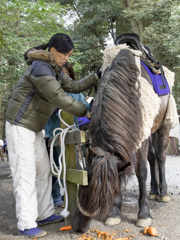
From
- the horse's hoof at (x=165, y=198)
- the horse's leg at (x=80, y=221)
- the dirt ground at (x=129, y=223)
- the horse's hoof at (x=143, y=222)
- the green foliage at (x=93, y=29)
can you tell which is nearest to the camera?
the horse's leg at (x=80, y=221)

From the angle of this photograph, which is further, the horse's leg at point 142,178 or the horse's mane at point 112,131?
the horse's leg at point 142,178

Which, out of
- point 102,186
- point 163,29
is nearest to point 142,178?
point 102,186

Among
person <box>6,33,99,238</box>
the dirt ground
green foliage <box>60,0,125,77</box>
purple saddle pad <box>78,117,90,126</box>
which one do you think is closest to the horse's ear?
the dirt ground

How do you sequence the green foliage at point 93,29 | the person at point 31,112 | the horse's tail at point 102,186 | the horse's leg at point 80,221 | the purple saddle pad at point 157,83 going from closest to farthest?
the horse's tail at point 102,186
the horse's leg at point 80,221
the person at point 31,112
the purple saddle pad at point 157,83
the green foliage at point 93,29

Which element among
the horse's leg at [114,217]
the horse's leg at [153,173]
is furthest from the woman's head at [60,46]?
the horse's leg at [153,173]

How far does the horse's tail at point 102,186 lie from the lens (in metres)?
1.79

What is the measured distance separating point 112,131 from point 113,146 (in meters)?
0.13

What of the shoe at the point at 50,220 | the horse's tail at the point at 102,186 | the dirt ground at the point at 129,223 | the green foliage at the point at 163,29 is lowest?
the dirt ground at the point at 129,223

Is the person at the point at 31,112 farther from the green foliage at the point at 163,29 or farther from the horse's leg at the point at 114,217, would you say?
the green foliage at the point at 163,29

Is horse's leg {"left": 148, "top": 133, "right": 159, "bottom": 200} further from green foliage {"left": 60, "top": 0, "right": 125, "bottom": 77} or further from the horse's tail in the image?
green foliage {"left": 60, "top": 0, "right": 125, "bottom": 77}

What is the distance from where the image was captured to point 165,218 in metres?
2.84

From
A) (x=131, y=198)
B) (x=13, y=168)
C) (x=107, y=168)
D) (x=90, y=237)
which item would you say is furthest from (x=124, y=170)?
(x=131, y=198)

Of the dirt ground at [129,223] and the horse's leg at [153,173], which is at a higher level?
the horse's leg at [153,173]

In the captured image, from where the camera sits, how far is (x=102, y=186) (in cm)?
179
